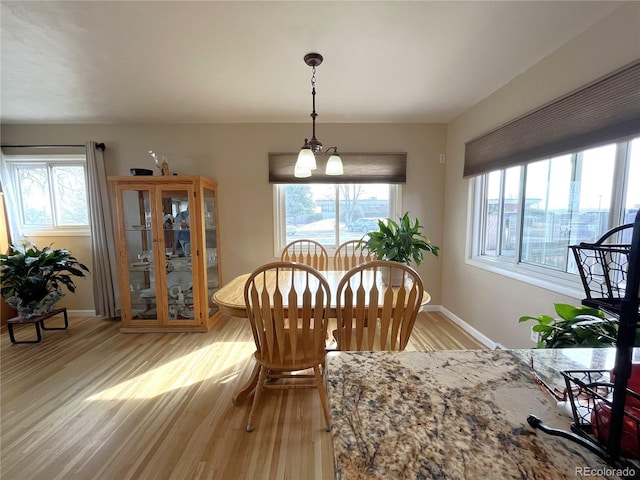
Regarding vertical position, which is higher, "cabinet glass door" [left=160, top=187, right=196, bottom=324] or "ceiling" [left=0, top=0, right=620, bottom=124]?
"ceiling" [left=0, top=0, right=620, bottom=124]

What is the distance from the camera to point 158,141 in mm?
3055

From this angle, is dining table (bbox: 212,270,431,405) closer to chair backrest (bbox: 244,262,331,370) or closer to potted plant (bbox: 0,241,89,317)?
chair backrest (bbox: 244,262,331,370)

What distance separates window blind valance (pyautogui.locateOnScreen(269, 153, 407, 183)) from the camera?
3.03 m

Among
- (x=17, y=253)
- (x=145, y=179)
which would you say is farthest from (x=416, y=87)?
(x=17, y=253)

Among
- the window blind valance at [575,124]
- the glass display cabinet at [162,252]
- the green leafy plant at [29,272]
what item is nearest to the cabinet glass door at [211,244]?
the glass display cabinet at [162,252]

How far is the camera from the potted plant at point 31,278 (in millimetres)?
2543

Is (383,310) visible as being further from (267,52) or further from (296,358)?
(267,52)

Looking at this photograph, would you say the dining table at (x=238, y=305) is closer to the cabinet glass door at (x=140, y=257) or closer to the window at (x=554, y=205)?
the window at (x=554, y=205)

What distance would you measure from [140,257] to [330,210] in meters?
2.19

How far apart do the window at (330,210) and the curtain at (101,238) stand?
1957 millimetres

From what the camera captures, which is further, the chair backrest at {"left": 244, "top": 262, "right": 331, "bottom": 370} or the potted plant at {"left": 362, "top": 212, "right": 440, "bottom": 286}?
the potted plant at {"left": 362, "top": 212, "right": 440, "bottom": 286}

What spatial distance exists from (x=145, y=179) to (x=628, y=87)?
359 centimetres

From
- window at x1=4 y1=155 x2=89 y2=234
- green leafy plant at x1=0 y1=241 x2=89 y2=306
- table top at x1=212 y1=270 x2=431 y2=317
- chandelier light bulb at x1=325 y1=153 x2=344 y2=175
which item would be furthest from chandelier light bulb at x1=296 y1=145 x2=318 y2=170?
window at x1=4 y1=155 x2=89 y2=234

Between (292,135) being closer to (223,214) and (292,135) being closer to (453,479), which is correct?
(223,214)
